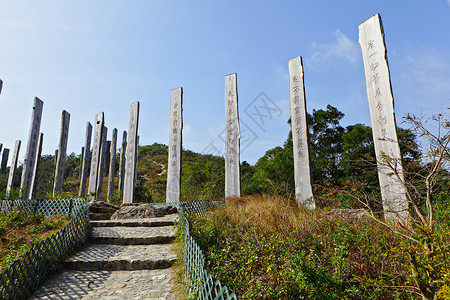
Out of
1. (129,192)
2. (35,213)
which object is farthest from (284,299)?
(129,192)

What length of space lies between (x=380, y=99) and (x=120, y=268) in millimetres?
6796

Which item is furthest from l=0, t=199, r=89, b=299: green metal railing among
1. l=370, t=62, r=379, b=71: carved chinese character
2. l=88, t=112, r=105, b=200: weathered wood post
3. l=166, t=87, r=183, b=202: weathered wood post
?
l=370, t=62, r=379, b=71: carved chinese character

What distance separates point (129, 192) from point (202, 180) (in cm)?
464

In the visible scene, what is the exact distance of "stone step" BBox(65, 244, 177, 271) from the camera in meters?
4.70

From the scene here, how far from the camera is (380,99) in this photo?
6.77 m

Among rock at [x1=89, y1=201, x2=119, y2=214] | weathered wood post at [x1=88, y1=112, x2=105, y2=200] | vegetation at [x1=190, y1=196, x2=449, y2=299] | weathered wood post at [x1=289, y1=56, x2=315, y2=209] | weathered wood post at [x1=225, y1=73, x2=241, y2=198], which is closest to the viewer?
vegetation at [x1=190, y1=196, x2=449, y2=299]

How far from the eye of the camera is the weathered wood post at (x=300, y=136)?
7.68m

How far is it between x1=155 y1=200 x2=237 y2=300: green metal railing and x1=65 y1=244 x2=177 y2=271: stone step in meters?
0.51

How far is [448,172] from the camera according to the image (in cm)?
326

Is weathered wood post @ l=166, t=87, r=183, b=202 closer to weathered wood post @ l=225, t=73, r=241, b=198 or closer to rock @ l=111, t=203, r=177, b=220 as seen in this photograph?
rock @ l=111, t=203, r=177, b=220

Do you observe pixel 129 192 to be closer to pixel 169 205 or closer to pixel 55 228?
pixel 169 205

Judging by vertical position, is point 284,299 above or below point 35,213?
below

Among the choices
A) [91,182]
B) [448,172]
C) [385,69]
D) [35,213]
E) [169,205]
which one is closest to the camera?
[448,172]

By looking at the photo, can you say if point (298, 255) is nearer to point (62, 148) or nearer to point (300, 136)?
point (300, 136)
